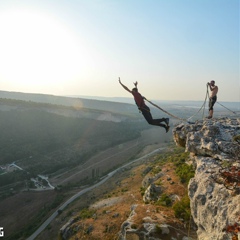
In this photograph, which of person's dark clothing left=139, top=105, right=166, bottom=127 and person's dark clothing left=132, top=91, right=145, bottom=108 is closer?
person's dark clothing left=132, top=91, right=145, bottom=108

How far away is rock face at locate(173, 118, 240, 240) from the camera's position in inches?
321

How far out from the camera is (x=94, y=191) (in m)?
42.3

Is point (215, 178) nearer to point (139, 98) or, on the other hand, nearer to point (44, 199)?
point (139, 98)

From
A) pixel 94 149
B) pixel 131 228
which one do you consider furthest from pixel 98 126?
pixel 131 228

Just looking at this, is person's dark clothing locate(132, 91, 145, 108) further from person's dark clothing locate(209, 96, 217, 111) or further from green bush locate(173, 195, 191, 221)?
green bush locate(173, 195, 191, 221)

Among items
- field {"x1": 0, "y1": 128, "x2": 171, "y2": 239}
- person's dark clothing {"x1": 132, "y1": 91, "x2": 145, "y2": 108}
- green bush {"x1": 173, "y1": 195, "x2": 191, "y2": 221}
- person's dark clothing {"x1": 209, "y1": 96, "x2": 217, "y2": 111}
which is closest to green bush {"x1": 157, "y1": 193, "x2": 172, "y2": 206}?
green bush {"x1": 173, "y1": 195, "x2": 191, "y2": 221}

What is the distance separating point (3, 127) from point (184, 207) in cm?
8317

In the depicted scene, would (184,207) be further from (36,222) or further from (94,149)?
(94,149)

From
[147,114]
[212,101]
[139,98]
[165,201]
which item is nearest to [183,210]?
[165,201]

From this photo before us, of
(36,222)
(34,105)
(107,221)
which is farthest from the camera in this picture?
(34,105)

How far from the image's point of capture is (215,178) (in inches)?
373

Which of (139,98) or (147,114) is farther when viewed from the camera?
(147,114)

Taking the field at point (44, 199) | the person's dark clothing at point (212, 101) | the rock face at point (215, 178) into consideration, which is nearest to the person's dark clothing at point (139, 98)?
the rock face at point (215, 178)

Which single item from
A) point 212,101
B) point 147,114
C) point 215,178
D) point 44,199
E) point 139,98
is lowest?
point 44,199
